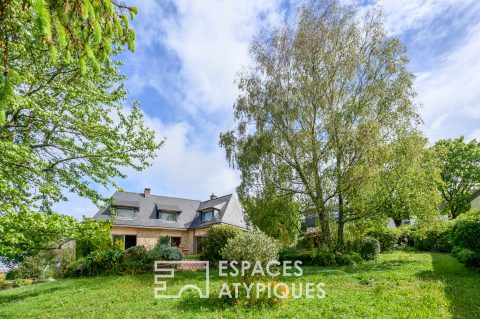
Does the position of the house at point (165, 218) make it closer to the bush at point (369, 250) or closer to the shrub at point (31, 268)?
the shrub at point (31, 268)

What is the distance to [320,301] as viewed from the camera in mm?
7602

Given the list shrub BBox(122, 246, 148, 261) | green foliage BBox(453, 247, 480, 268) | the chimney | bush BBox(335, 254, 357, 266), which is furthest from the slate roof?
green foliage BBox(453, 247, 480, 268)

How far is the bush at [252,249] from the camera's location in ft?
27.8

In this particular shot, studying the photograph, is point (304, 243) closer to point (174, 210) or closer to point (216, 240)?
point (216, 240)

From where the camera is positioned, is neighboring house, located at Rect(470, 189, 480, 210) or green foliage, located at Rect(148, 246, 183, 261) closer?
green foliage, located at Rect(148, 246, 183, 261)

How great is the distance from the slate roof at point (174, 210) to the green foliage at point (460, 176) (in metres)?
23.9

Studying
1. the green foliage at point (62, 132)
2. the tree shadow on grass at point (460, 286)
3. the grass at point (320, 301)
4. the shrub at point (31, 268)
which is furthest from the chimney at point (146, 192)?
the tree shadow on grass at point (460, 286)

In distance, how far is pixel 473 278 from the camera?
10.2 metres

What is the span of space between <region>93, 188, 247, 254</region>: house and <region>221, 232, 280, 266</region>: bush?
60.9 ft

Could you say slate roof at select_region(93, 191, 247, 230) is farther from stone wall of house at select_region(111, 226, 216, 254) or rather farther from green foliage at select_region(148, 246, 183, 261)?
green foliage at select_region(148, 246, 183, 261)

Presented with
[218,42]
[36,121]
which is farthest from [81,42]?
[36,121]

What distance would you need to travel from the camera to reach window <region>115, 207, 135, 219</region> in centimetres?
2727

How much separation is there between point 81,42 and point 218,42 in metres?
6.36

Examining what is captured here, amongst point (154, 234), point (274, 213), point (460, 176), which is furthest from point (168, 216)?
point (460, 176)
